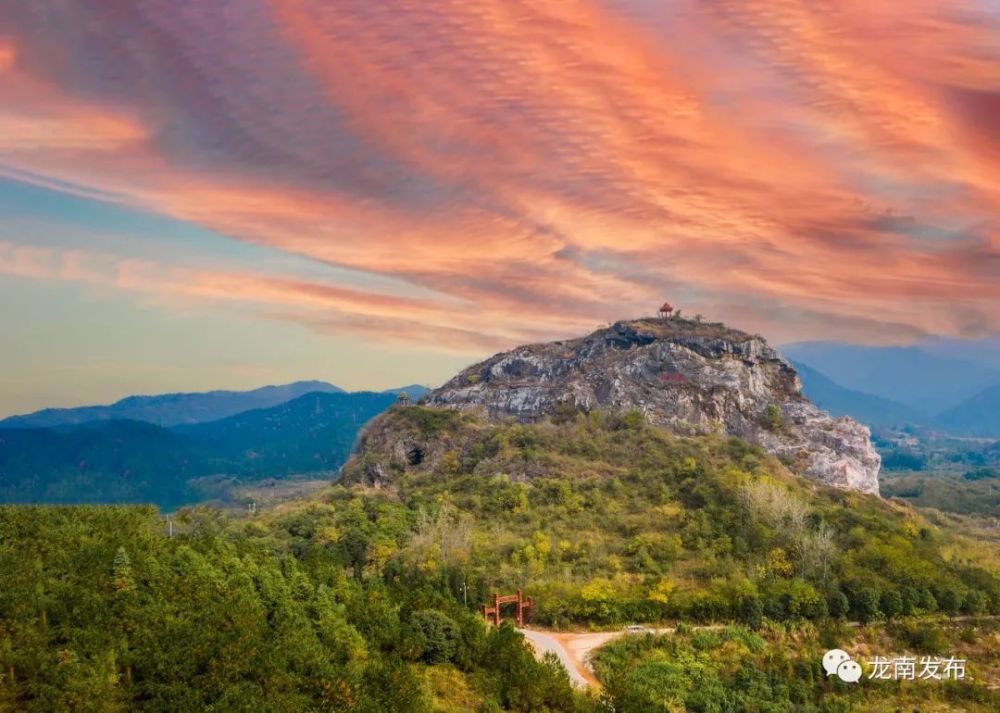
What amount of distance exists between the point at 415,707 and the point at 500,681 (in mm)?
5374

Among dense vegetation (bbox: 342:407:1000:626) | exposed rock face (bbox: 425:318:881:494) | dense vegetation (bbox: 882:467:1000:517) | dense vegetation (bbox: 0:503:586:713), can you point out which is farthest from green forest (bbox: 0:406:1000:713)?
dense vegetation (bbox: 882:467:1000:517)

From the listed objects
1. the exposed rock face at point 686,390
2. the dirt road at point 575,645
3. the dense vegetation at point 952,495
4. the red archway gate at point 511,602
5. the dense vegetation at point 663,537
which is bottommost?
the dense vegetation at point 952,495

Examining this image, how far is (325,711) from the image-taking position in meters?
20.7

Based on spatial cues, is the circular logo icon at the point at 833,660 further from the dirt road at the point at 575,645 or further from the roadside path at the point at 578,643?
the dirt road at the point at 575,645

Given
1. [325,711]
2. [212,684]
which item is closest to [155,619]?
[212,684]

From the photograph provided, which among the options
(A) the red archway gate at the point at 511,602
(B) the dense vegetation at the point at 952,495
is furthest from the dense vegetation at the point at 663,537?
(B) the dense vegetation at the point at 952,495

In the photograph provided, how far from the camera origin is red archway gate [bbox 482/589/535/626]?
4162 cm

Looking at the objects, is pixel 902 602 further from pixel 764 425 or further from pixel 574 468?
pixel 764 425

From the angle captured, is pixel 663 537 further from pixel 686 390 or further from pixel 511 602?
pixel 686 390

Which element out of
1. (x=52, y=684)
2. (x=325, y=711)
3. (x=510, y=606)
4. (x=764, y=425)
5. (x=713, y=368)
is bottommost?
(x=510, y=606)

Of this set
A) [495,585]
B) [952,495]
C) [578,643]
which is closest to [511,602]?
[495,585]

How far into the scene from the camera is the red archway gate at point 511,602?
137 ft

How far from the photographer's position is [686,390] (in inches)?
3371

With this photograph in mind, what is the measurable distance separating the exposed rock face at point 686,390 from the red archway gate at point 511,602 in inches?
1619
